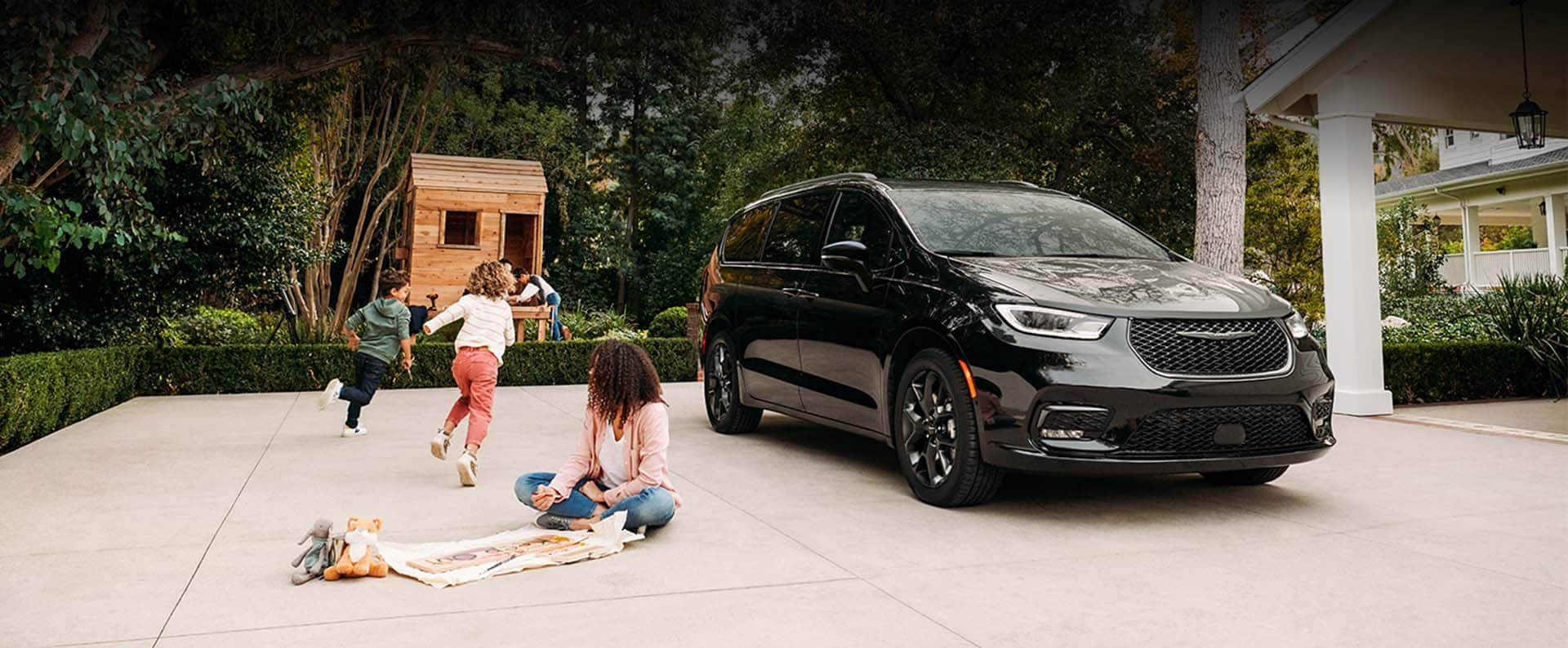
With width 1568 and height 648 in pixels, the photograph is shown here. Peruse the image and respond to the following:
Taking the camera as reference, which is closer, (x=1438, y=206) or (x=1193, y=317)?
(x=1193, y=317)

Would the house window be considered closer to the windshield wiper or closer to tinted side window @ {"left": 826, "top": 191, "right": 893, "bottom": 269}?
tinted side window @ {"left": 826, "top": 191, "right": 893, "bottom": 269}

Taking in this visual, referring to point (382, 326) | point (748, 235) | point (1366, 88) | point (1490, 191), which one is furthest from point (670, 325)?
point (1490, 191)

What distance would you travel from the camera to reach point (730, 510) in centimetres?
567

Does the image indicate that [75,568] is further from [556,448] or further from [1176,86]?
[1176,86]

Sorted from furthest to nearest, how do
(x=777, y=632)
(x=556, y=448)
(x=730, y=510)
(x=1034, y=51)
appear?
1. (x=1034, y=51)
2. (x=556, y=448)
3. (x=730, y=510)
4. (x=777, y=632)

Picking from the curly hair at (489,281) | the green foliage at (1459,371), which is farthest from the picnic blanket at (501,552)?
the green foliage at (1459,371)

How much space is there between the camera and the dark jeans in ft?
29.2

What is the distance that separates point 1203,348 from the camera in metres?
5.18

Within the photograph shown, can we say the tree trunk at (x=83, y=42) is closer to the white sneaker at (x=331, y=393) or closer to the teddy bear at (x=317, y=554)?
the white sneaker at (x=331, y=393)

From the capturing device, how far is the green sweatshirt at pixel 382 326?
8.95 metres

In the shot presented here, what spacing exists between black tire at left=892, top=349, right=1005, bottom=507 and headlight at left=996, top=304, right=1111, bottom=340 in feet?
1.35

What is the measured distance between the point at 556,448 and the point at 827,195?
2.93 m

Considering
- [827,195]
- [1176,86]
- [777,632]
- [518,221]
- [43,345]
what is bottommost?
[777,632]

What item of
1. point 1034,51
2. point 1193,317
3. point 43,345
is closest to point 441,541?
point 1193,317
